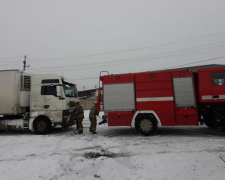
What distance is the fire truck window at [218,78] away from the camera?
7507 millimetres

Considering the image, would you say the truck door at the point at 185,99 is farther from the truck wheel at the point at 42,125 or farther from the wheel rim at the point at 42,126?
the wheel rim at the point at 42,126

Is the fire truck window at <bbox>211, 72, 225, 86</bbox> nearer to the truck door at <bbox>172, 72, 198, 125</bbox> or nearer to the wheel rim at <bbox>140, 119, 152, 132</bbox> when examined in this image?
the truck door at <bbox>172, 72, 198, 125</bbox>

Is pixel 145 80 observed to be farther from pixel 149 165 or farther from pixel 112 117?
pixel 149 165

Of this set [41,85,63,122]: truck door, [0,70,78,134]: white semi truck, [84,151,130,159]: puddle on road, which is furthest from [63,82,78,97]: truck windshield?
[84,151,130,159]: puddle on road

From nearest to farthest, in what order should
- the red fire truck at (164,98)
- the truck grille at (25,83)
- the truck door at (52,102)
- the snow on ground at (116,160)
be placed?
the snow on ground at (116,160) < the red fire truck at (164,98) < the truck door at (52,102) < the truck grille at (25,83)

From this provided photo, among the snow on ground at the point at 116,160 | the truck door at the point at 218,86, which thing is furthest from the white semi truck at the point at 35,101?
the truck door at the point at 218,86

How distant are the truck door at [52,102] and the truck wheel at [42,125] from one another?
0.47 metres

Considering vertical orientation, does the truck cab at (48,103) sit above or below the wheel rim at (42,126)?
above

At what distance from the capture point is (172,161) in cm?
484

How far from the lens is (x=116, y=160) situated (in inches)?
200

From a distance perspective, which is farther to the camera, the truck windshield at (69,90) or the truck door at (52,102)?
the truck windshield at (69,90)

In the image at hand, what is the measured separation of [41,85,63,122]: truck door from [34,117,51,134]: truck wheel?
1.54 feet

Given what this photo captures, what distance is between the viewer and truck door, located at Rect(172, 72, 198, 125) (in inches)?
301

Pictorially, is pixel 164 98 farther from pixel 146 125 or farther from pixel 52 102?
pixel 52 102
